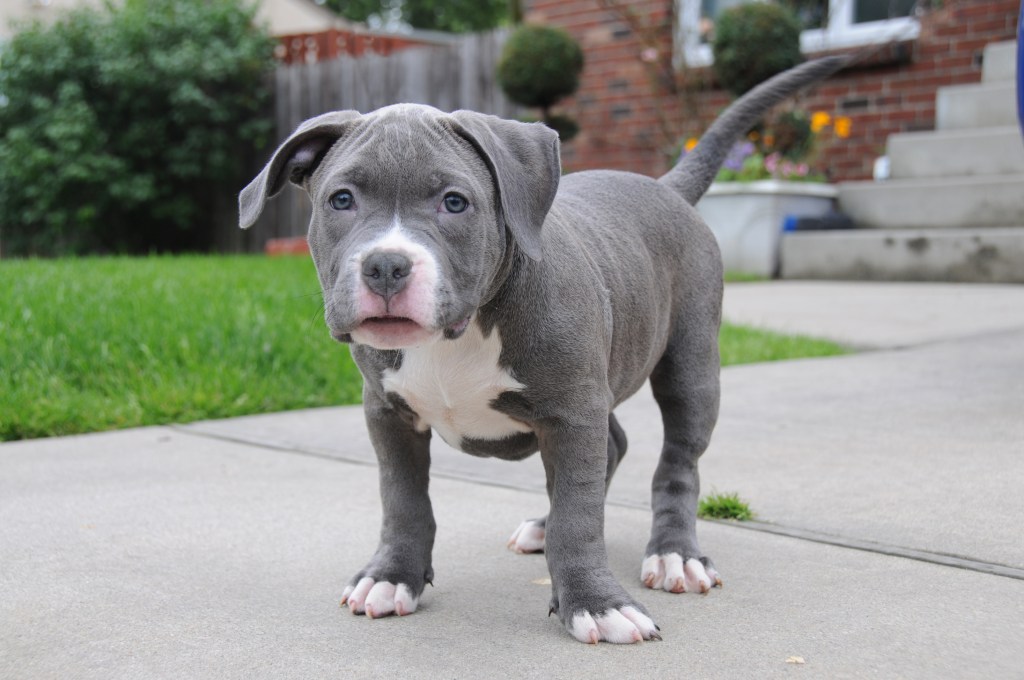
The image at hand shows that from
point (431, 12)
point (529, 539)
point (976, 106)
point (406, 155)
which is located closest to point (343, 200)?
point (406, 155)

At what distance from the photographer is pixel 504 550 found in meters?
3.14

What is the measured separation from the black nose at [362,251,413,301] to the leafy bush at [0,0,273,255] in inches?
569

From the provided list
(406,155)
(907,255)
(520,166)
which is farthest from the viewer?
(907,255)

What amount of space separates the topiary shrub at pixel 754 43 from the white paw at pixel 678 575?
849 cm

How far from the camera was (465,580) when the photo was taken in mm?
2891

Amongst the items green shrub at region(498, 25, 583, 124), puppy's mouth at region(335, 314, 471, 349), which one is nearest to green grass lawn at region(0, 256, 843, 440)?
puppy's mouth at region(335, 314, 471, 349)

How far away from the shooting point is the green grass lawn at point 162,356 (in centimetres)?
495

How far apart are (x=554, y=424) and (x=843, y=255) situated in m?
7.59

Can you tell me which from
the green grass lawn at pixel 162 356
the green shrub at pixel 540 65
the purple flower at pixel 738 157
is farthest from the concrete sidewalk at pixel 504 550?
the green shrub at pixel 540 65

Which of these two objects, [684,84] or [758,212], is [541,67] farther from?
[758,212]

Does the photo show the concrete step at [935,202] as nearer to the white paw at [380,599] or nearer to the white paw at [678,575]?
the white paw at [678,575]

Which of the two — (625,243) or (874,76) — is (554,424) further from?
(874,76)

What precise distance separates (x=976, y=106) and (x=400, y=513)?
8.93 meters

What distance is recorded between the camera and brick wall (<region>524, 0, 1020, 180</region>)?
10.5m
